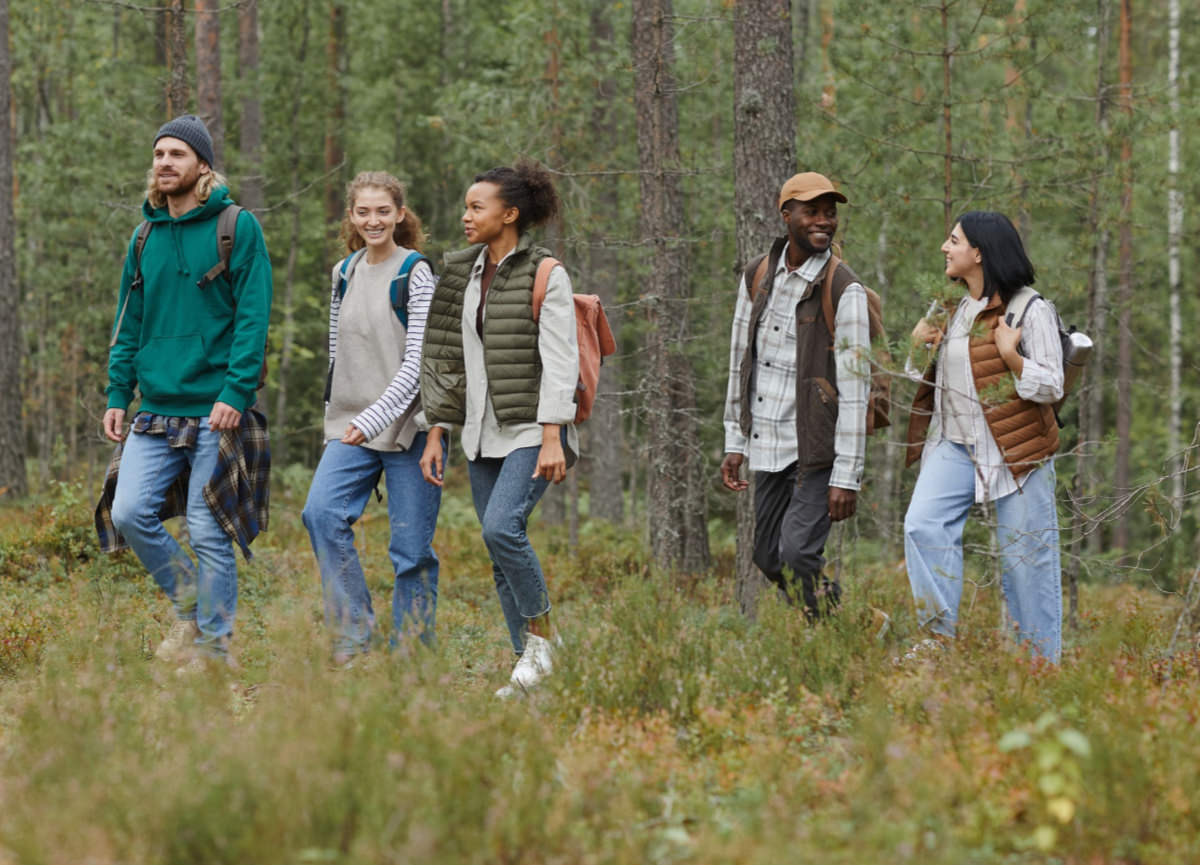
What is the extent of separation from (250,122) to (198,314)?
519 inches

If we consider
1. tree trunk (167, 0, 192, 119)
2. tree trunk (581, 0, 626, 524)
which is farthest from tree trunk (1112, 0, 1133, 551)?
tree trunk (167, 0, 192, 119)

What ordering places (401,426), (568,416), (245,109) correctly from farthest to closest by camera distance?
1. (245,109)
2. (401,426)
3. (568,416)

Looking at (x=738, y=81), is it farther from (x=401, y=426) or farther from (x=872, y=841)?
(x=872, y=841)

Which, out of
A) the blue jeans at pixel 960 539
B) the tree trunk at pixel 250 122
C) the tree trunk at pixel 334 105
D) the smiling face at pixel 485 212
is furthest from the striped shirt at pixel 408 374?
the tree trunk at pixel 334 105

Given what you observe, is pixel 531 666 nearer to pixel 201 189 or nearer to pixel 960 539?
pixel 960 539

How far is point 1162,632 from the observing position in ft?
22.9

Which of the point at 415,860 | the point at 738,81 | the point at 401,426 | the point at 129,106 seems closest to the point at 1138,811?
the point at 415,860

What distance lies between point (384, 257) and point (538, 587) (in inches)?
70.6

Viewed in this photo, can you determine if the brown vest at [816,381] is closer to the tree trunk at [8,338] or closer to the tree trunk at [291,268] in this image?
the tree trunk at [8,338]

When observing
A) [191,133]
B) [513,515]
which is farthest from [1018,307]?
[191,133]

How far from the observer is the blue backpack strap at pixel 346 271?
5.98 m

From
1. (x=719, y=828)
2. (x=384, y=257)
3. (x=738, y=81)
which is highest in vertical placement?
(x=738, y=81)

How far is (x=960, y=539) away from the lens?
18.1ft

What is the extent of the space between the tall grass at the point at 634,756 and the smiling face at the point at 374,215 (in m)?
2.14
